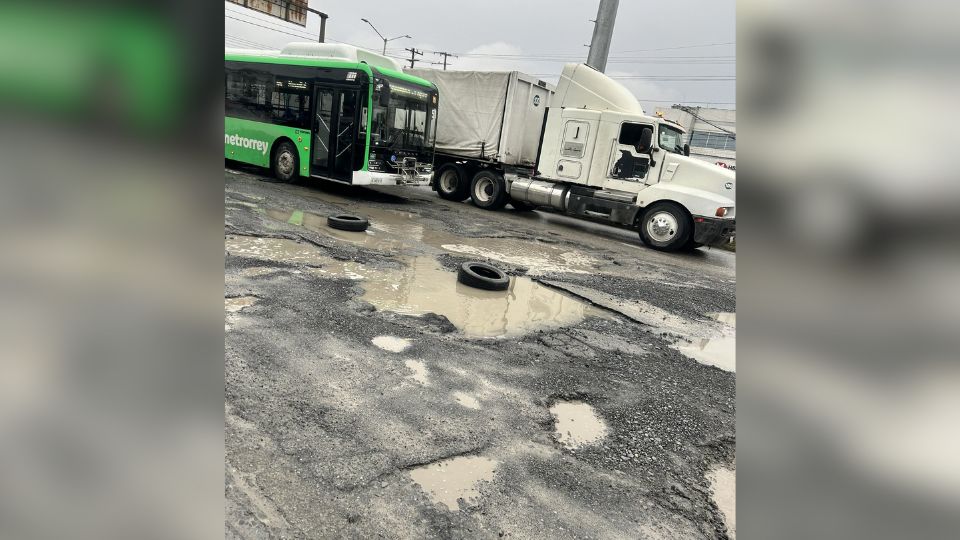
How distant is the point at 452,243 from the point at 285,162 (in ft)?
20.2

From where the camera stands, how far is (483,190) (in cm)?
1438

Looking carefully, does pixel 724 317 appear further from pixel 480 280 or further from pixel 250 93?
pixel 250 93

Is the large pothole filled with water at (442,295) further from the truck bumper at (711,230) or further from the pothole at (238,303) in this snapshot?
the truck bumper at (711,230)

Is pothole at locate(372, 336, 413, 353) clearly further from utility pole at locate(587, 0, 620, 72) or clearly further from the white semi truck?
utility pole at locate(587, 0, 620, 72)

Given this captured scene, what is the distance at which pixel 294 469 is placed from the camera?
2723 millimetres

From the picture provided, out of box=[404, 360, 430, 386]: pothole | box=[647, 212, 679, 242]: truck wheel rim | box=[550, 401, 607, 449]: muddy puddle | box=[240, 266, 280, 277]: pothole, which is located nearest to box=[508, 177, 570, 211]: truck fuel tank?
box=[647, 212, 679, 242]: truck wheel rim

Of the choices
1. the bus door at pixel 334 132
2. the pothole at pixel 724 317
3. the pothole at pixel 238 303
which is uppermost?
the bus door at pixel 334 132

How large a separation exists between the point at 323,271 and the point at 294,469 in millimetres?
3660

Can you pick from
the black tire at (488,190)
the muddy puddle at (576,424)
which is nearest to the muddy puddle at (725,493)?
the muddy puddle at (576,424)

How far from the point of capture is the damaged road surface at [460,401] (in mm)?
2627

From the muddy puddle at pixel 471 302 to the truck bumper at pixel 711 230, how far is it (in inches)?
208
